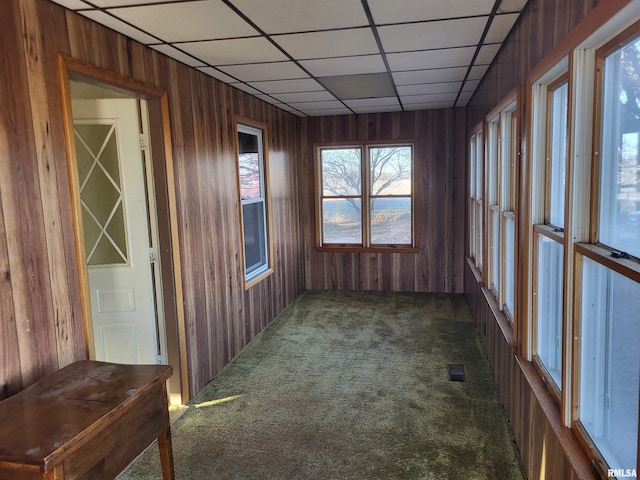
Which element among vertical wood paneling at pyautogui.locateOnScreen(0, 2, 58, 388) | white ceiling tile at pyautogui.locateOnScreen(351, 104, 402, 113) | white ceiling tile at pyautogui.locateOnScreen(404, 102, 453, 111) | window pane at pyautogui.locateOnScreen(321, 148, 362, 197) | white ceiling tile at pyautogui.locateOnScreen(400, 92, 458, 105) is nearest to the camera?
vertical wood paneling at pyautogui.locateOnScreen(0, 2, 58, 388)

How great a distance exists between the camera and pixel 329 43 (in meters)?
2.88

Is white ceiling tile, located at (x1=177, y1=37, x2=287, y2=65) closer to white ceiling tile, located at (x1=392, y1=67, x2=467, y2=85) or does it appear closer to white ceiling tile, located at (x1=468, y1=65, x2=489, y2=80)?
white ceiling tile, located at (x1=392, y1=67, x2=467, y2=85)

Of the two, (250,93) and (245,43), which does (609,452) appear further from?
(250,93)

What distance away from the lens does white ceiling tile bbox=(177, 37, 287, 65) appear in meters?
2.80

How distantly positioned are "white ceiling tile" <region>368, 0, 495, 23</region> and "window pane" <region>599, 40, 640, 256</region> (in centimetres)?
101

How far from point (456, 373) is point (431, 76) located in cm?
250

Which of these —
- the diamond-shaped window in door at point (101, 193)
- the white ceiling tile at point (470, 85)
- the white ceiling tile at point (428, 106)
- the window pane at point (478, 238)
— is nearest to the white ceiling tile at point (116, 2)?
the diamond-shaped window in door at point (101, 193)

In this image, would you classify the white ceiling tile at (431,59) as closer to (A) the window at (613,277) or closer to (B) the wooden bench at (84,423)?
(A) the window at (613,277)

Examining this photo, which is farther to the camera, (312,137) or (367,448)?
(312,137)

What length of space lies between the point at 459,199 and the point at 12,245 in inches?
204

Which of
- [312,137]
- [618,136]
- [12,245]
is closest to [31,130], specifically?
[12,245]

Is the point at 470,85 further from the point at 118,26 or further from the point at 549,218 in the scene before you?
the point at 118,26

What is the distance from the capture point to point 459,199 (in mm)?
5996

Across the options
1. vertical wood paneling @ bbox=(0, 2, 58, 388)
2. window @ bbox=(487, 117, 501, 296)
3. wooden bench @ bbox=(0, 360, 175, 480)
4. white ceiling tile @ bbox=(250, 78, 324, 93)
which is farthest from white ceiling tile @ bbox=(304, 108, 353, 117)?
wooden bench @ bbox=(0, 360, 175, 480)
